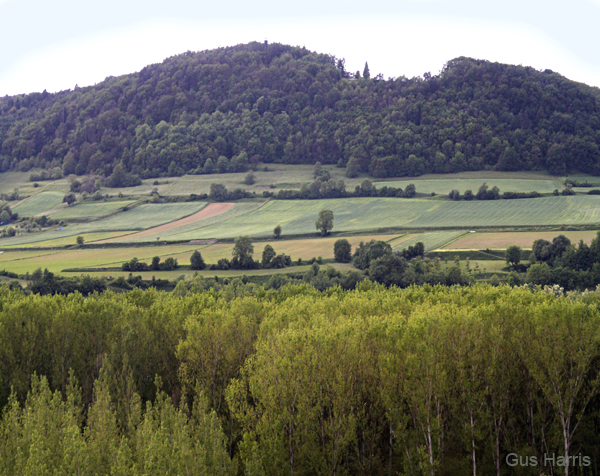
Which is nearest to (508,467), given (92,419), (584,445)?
(584,445)

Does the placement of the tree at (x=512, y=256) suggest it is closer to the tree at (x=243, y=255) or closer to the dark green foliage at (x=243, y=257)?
the dark green foliage at (x=243, y=257)

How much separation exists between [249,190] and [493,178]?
71.4 meters

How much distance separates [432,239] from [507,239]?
43.6 feet

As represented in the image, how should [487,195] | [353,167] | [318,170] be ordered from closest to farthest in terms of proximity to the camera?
[487,195] < [353,167] < [318,170]

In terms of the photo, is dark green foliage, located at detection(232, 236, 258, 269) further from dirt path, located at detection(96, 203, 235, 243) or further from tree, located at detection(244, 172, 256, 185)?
tree, located at detection(244, 172, 256, 185)

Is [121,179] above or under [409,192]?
above

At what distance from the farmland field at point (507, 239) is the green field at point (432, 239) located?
2.24m

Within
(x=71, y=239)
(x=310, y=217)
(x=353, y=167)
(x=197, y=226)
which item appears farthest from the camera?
(x=353, y=167)

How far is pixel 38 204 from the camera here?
170750 millimetres

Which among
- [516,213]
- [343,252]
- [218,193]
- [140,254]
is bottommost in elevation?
[343,252]

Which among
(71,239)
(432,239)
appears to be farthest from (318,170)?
(71,239)

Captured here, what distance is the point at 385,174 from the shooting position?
17950 cm

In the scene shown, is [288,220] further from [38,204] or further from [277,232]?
[38,204]

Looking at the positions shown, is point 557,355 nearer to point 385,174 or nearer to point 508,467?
point 508,467
